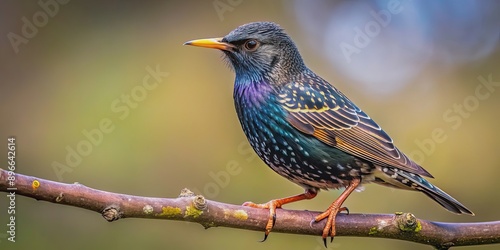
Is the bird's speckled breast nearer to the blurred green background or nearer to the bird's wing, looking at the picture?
the bird's wing

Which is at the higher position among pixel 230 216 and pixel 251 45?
pixel 251 45

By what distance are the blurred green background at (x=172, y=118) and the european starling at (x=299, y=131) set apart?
1374 mm

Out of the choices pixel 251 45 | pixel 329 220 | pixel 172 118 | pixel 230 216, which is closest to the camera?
pixel 230 216

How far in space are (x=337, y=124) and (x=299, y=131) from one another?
359 mm

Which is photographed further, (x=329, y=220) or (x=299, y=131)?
(x=299, y=131)

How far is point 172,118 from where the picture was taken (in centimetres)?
642

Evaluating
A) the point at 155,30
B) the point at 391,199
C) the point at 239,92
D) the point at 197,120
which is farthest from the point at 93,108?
the point at 391,199

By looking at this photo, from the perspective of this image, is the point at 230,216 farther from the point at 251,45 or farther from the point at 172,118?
the point at 172,118

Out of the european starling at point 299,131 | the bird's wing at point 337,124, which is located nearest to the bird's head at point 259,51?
the european starling at point 299,131

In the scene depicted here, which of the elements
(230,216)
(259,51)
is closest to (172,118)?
Result: (259,51)

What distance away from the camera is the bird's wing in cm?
453

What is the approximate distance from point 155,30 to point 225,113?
4.89 ft

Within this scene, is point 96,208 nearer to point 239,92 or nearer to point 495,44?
point 239,92

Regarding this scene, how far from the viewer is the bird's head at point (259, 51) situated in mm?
4645
